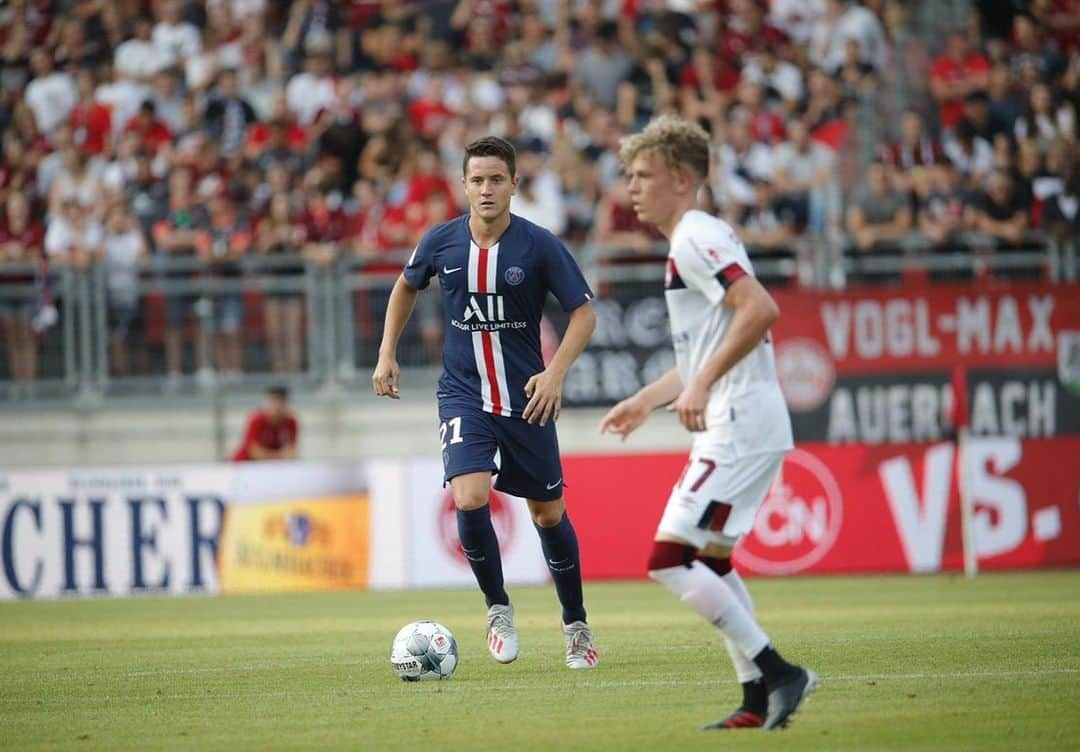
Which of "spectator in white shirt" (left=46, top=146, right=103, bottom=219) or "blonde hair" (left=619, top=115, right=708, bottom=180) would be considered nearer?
"blonde hair" (left=619, top=115, right=708, bottom=180)

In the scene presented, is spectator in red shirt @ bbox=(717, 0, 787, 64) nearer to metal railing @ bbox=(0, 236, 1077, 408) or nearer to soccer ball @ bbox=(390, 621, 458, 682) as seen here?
metal railing @ bbox=(0, 236, 1077, 408)

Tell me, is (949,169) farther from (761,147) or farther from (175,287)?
(175,287)

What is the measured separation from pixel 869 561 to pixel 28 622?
848 cm

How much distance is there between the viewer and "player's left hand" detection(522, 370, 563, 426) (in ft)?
30.5

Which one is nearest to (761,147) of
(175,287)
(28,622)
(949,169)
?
(949,169)

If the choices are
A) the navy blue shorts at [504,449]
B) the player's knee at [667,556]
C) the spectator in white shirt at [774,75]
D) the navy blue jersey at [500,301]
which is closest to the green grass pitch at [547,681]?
the player's knee at [667,556]

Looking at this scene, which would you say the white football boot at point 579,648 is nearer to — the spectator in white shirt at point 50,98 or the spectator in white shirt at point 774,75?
the spectator in white shirt at point 774,75

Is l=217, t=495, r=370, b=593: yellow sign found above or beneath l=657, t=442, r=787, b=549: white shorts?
beneath

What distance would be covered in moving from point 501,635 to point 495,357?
1.48 metres

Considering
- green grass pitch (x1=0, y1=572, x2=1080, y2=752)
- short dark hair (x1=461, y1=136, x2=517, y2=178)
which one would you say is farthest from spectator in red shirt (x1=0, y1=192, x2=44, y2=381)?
short dark hair (x1=461, y1=136, x2=517, y2=178)

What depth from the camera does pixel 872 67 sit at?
22516 millimetres

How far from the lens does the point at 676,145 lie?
731 cm

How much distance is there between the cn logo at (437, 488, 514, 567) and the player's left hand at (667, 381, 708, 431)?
1180 cm

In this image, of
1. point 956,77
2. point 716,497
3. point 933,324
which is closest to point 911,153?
point 956,77
